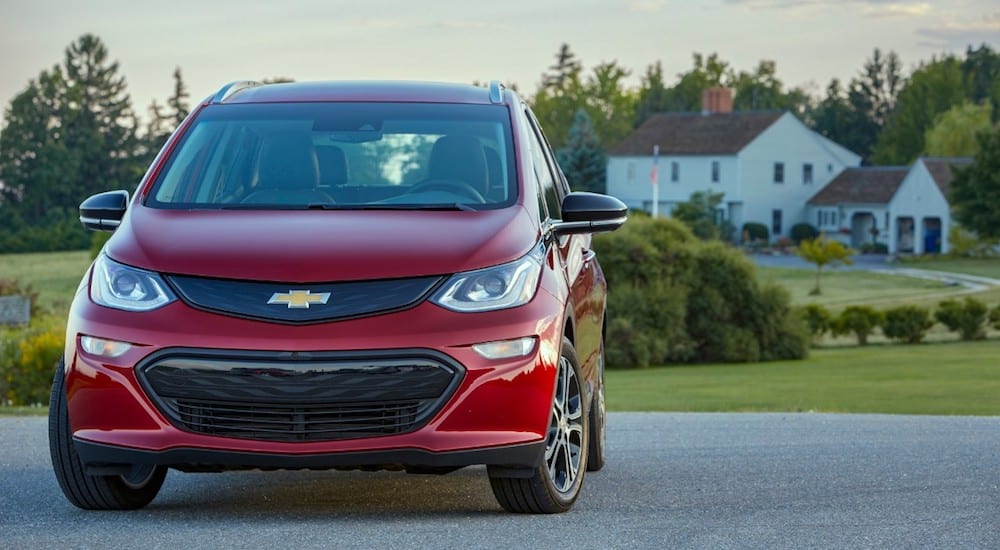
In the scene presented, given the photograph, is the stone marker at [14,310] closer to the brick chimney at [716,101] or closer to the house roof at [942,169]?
the house roof at [942,169]

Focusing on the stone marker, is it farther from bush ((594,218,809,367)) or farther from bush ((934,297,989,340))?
bush ((934,297,989,340))

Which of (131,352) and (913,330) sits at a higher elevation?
(131,352)

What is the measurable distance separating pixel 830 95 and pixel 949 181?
5908 cm

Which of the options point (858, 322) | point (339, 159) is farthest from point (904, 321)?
point (339, 159)

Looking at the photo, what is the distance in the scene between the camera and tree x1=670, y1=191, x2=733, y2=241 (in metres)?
84.3

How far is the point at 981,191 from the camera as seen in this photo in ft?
274

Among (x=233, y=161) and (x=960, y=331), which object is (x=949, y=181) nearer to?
(x=960, y=331)

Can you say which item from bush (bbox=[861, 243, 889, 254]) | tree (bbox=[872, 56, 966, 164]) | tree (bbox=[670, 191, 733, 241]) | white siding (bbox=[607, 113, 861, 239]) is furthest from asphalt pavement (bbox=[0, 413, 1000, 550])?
tree (bbox=[872, 56, 966, 164])

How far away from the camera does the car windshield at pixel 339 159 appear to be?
7309 mm

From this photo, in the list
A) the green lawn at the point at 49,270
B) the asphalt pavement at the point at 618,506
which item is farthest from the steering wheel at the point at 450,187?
the green lawn at the point at 49,270

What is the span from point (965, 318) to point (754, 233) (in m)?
48.2

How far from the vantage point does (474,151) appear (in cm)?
758

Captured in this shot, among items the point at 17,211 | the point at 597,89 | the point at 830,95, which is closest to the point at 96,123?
the point at 17,211

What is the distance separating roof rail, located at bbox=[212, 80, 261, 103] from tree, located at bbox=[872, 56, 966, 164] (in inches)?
4817
